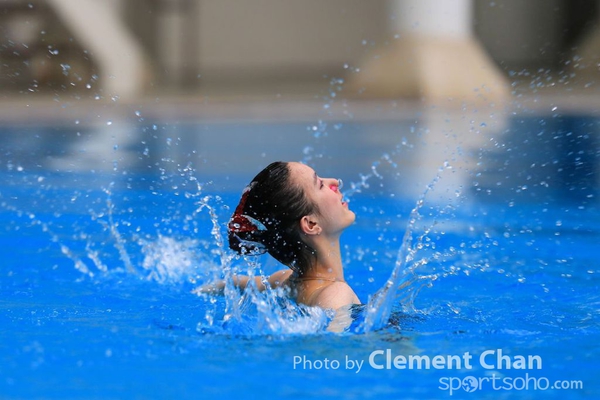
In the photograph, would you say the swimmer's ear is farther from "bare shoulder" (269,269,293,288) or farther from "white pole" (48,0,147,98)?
"white pole" (48,0,147,98)

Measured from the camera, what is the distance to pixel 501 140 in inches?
301

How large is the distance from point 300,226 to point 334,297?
26cm

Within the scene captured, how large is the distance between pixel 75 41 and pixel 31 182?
6.46m

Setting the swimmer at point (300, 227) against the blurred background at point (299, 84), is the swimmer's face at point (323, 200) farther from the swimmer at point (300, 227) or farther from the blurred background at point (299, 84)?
the blurred background at point (299, 84)

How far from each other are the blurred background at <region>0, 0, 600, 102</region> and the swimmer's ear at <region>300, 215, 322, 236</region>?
9.65 metres

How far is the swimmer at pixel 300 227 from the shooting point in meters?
2.96

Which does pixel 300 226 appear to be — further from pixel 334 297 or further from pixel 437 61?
pixel 437 61

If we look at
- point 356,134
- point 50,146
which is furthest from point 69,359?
point 356,134

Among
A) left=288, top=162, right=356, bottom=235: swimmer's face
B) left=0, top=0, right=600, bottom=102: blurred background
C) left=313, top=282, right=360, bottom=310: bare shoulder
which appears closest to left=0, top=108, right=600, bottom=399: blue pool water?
left=313, top=282, right=360, bottom=310: bare shoulder

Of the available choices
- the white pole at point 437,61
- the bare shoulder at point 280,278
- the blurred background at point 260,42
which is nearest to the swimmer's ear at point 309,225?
the bare shoulder at point 280,278

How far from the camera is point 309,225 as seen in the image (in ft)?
9.77

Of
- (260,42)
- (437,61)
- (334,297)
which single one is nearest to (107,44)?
(260,42)

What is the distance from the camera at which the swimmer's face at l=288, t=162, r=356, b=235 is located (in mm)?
2979

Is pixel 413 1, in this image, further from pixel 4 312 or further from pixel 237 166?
pixel 4 312
